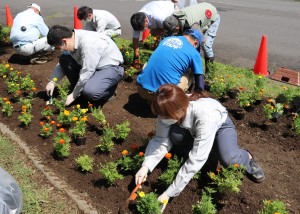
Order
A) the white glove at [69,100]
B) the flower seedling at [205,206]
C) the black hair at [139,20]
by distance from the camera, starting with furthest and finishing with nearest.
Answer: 1. the black hair at [139,20]
2. the white glove at [69,100]
3. the flower seedling at [205,206]

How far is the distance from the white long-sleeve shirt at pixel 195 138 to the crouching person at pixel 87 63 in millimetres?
1779

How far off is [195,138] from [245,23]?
816 centimetres

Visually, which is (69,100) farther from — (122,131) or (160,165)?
(160,165)

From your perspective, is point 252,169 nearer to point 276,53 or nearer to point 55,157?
point 55,157

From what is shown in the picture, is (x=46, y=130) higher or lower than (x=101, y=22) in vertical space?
lower

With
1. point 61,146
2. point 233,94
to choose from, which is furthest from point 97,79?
point 233,94

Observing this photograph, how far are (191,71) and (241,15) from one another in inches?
305

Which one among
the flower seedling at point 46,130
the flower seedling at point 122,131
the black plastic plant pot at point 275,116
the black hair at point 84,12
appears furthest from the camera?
the black hair at point 84,12

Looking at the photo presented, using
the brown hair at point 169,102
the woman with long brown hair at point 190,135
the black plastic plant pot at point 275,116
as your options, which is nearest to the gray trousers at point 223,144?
the woman with long brown hair at point 190,135

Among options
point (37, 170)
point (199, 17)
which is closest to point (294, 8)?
point (199, 17)

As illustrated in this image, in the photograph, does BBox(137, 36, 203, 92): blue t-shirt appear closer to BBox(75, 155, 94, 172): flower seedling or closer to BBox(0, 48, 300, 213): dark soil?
BBox(0, 48, 300, 213): dark soil

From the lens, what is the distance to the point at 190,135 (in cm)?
367

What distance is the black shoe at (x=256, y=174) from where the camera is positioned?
3.63m

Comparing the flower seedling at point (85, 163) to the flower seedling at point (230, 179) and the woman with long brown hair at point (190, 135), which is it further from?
the flower seedling at point (230, 179)
